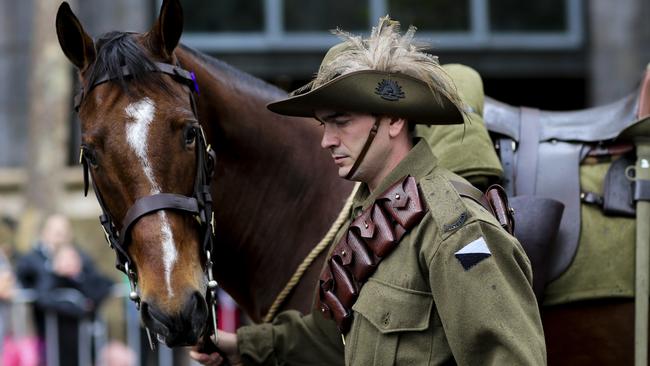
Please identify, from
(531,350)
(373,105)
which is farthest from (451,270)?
(373,105)

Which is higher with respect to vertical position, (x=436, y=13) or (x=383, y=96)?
(x=383, y=96)

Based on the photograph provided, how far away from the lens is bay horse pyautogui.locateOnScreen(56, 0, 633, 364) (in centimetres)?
327

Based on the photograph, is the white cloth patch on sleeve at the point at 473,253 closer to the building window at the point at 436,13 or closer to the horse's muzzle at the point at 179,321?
the horse's muzzle at the point at 179,321

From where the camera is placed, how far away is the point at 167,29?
3580 millimetres

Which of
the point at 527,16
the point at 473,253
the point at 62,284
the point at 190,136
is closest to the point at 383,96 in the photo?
the point at 473,253

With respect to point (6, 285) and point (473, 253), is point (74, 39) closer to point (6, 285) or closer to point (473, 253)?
point (473, 253)

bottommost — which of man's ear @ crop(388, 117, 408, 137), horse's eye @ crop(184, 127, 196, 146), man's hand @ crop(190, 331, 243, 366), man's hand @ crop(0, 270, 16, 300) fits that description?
man's hand @ crop(0, 270, 16, 300)

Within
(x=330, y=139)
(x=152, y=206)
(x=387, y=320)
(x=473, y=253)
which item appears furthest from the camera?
(x=152, y=206)

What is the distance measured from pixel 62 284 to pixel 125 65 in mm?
4963

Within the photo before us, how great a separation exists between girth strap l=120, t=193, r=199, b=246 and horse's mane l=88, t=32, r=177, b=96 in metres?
0.34

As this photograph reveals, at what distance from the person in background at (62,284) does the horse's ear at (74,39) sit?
15.5ft

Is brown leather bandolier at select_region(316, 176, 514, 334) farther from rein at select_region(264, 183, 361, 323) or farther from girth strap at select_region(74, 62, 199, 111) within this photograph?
girth strap at select_region(74, 62, 199, 111)

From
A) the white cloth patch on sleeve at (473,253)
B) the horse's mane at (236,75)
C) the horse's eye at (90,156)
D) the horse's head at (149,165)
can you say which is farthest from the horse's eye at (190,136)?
the white cloth patch on sleeve at (473,253)

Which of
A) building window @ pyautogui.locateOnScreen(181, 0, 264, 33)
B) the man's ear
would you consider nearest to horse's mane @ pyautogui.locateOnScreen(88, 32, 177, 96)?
the man's ear
